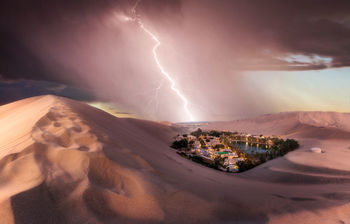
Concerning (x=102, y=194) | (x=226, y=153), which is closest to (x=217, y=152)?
(x=226, y=153)

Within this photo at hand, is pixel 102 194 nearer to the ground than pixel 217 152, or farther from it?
farther from it

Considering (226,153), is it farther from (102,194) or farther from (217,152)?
(102,194)

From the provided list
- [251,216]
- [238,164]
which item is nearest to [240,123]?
[238,164]

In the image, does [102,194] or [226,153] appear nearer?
[102,194]

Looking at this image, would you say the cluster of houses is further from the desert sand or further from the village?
the desert sand

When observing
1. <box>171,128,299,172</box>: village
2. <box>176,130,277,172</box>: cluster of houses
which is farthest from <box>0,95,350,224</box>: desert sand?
<box>176,130,277,172</box>: cluster of houses

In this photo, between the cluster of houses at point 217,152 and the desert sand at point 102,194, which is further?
the cluster of houses at point 217,152

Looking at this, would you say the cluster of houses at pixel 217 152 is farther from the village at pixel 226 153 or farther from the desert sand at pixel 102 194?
the desert sand at pixel 102 194

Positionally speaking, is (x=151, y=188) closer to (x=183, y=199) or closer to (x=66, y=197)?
(x=183, y=199)

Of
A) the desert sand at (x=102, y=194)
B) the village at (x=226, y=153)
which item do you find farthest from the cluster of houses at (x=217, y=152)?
the desert sand at (x=102, y=194)

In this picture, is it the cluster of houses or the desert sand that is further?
the cluster of houses

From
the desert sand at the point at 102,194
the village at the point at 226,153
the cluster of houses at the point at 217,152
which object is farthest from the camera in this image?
the cluster of houses at the point at 217,152
